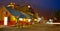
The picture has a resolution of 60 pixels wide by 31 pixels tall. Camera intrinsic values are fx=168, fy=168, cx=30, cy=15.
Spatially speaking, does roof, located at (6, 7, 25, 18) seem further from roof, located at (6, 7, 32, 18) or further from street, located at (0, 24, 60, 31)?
street, located at (0, 24, 60, 31)

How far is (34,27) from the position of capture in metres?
2.00

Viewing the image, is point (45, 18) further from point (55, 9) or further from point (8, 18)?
point (8, 18)

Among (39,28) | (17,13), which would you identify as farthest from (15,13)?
(39,28)

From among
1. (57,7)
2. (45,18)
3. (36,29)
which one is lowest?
(36,29)

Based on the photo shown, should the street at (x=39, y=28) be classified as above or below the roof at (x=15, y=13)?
below

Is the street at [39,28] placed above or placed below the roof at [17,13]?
below

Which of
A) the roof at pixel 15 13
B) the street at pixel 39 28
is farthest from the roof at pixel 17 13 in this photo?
the street at pixel 39 28

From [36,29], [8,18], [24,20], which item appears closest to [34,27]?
[36,29]

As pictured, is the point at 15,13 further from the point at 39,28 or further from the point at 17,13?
the point at 39,28

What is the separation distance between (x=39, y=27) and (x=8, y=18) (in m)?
0.39

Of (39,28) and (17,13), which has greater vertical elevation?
(17,13)

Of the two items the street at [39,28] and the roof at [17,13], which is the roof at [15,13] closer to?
the roof at [17,13]

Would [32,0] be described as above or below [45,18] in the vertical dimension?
above

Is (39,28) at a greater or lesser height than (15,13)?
lesser
